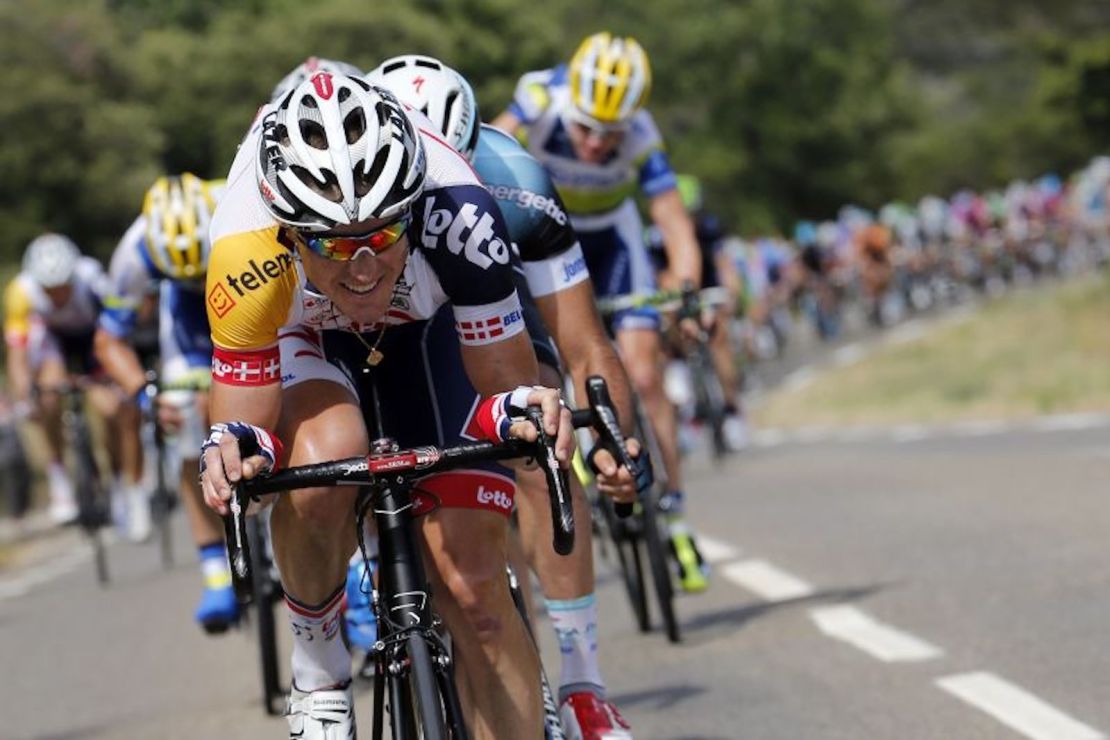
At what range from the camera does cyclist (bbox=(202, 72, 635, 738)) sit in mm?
5090

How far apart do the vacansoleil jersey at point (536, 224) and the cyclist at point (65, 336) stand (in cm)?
982

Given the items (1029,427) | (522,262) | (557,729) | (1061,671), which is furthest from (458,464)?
(1029,427)

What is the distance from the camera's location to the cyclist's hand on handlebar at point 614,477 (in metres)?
5.62

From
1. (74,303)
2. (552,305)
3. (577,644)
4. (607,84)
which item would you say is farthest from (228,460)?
(74,303)

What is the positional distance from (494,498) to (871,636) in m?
3.65

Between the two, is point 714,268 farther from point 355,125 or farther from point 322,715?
point 355,125

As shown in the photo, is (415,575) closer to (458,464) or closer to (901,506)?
(458,464)

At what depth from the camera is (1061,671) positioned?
7.73m

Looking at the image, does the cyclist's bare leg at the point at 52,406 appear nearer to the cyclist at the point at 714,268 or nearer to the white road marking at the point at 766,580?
the cyclist at the point at 714,268

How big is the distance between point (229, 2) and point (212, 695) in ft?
218

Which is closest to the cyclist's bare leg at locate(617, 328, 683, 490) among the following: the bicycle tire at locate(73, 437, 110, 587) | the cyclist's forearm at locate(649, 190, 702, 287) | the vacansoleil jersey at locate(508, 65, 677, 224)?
the cyclist's forearm at locate(649, 190, 702, 287)

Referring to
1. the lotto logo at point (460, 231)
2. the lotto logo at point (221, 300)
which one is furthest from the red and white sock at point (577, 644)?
Answer: the lotto logo at point (221, 300)

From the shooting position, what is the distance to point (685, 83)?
84.2 meters

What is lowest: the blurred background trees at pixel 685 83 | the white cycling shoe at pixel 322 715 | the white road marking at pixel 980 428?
the white cycling shoe at pixel 322 715
